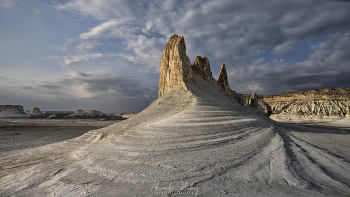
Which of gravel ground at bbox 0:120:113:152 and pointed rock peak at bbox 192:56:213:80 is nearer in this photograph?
gravel ground at bbox 0:120:113:152

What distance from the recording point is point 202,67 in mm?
23297

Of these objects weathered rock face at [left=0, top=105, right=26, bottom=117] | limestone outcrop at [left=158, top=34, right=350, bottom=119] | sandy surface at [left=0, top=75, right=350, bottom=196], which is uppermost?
limestone outcrop at [left=158, top=34, right=350, bottom=119]

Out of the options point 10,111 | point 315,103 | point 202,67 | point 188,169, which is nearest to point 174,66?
point 202,67

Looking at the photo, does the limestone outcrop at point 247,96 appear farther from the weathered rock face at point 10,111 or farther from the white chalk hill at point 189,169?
the weathered rock face at point 10,111

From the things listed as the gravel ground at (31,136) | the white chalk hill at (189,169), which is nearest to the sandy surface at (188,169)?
the white chalk hill at (189,169)

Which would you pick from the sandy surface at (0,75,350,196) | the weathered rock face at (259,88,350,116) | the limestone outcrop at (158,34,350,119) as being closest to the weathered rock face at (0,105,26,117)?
the limestone outcrop at (158,34,350,119)

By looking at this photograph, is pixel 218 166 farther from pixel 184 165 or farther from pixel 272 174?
pixel 272 174

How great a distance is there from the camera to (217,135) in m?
7.89

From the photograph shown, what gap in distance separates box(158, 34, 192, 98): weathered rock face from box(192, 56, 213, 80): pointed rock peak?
15.7 ft

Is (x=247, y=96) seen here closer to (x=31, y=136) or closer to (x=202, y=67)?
(x=202, y=67)

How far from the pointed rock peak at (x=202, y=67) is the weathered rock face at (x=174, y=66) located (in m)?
4.78

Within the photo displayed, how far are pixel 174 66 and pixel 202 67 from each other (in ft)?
24.8

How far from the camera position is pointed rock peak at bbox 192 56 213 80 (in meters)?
22.9

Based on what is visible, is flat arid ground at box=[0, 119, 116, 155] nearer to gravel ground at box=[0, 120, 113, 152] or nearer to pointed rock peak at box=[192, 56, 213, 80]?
gravel ground at box=[0, 120, 113, 152]
